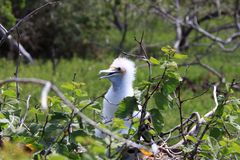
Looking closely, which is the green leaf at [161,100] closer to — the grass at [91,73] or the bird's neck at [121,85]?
the bird's neck at [121,85]

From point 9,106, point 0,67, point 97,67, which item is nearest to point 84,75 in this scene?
point 97,67

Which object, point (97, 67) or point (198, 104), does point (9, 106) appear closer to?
point (198, 104)

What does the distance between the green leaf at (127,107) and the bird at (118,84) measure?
854 millimetres

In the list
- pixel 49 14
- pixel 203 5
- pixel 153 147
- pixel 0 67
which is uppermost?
pixel 203 5

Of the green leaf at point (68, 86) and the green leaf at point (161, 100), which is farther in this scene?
the green leaf at point (161, 100)

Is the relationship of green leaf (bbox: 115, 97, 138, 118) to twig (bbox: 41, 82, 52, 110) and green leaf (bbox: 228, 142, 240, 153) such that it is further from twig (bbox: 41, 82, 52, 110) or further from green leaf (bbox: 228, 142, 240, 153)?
twig (bbox: 41, 82, 52, 110)

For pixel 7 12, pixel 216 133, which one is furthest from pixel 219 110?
pixel 7 12

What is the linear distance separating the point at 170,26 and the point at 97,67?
5.44 meters

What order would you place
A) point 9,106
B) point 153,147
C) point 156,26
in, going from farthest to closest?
1. point 156,26
2. point 9,106
3. point 153,147

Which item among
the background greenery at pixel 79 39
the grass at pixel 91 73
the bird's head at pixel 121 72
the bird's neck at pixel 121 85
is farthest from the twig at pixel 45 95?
the background greenery at pixel 79 39

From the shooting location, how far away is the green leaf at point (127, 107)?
15.3 ft

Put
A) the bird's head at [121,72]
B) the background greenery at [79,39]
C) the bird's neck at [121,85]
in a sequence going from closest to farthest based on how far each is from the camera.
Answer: the bird's neck at [121,85], the bird's head at [121,72], the background greenery at [79,39]

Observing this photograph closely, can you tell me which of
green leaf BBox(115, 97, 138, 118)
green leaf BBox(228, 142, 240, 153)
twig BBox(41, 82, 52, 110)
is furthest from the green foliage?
twig BBox(41, 82, 52, 110)

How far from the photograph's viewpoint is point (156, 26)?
18203 mm
